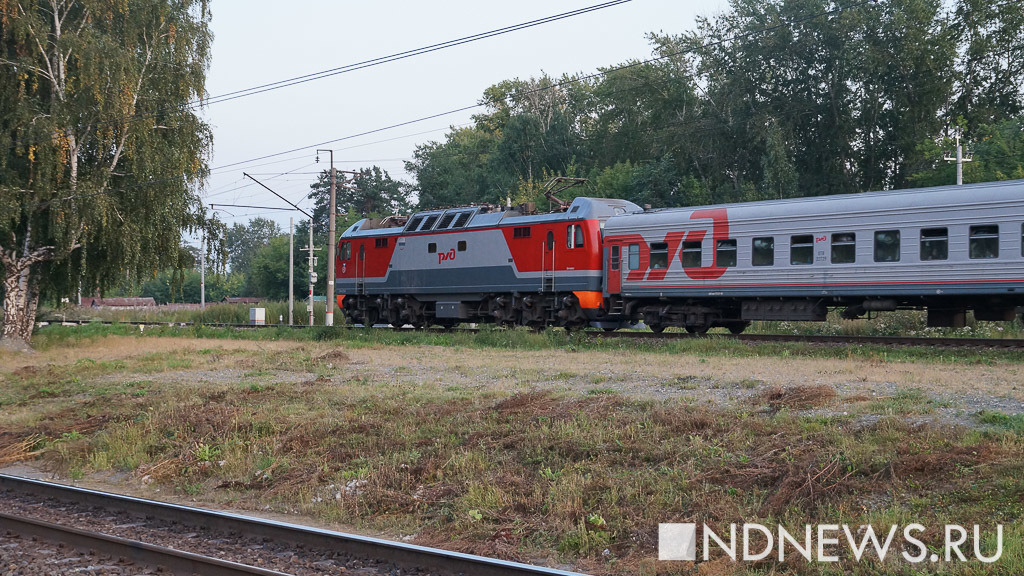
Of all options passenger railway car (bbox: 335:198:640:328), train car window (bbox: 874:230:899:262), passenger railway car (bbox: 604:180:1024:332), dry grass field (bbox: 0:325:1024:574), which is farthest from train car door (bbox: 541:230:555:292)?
train car window (bbox: 874:230:899:262)

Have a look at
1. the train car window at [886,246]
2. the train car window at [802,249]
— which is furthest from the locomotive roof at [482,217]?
the train car window at [886,246]

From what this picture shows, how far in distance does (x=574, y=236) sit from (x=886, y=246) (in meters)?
8.58

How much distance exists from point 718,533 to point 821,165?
42881 mm

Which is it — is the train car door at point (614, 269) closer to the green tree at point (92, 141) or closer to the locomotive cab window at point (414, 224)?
the locomotive cab window at point (414, 224)

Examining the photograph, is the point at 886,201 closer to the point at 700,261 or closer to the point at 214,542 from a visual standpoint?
the point at 700,261

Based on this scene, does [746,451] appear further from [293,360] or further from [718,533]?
[293,360]

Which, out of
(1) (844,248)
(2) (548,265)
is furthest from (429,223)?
(1) (844,248)

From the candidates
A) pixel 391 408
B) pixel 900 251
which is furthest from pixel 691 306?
pixel 391 408

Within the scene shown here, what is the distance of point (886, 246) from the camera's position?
759 inches

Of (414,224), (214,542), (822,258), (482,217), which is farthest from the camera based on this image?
(414,224)

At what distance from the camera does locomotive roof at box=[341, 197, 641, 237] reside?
24.9 m

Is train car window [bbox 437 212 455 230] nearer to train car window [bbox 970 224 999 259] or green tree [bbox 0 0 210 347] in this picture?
green tree [bbox 0 0 210 347]

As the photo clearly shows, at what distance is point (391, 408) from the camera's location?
12.8 meters

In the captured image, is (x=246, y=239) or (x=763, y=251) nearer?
(x=763, y=251)
